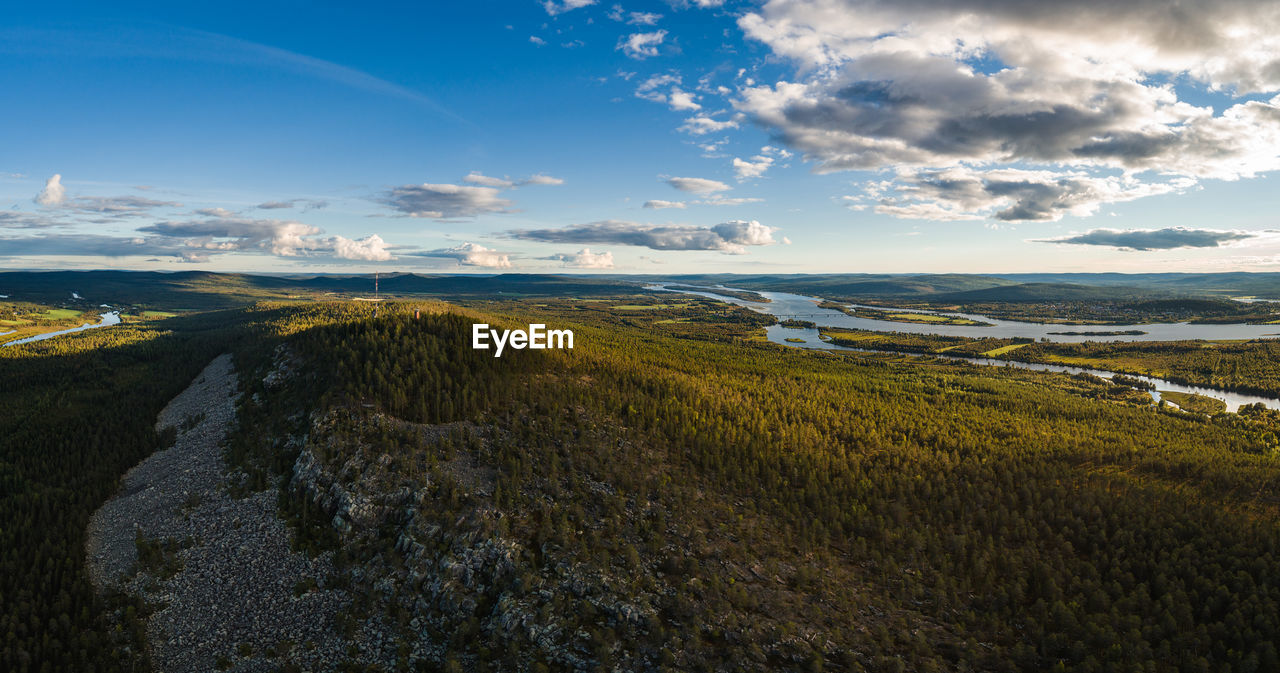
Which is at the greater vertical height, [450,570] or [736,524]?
[450,570]

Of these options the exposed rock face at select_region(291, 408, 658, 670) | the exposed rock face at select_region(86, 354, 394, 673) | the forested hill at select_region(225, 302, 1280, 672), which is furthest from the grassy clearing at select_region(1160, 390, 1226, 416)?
the exposed rock face at select_region(86, 354, 394, 673)

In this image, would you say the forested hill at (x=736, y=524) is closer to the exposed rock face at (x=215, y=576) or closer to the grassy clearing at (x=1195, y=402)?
the exposed rock face at (x=215, y=576)

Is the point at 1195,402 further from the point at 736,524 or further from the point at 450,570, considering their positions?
the point at 450,570

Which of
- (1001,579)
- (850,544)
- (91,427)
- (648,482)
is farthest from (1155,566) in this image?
(91,427)

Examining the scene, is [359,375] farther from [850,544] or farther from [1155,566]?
[1155,566]

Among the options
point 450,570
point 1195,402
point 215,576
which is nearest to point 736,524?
point 450,570
